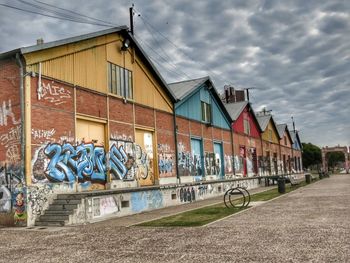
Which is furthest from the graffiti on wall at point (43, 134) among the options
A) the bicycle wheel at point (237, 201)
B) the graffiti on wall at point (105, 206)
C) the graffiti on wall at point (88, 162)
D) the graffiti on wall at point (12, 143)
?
the bicycle wheel at point (237, 201)

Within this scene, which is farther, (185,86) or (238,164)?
(238,164)

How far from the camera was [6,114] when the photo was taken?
1524 cm

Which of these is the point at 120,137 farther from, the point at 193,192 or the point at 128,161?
the point at 193,192

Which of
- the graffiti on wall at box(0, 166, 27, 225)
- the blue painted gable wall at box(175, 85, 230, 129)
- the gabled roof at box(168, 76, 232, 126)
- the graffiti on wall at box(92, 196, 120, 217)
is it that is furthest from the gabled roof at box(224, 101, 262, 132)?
the graffiti on wall at box(0, 166, 27, 225)

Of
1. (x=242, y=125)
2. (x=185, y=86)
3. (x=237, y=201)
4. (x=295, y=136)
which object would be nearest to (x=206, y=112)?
(x=185, y=86)

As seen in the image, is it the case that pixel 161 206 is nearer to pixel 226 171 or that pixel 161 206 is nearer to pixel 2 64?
pixel 2 64

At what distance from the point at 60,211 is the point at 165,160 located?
10.9m

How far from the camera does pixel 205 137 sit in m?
31.0

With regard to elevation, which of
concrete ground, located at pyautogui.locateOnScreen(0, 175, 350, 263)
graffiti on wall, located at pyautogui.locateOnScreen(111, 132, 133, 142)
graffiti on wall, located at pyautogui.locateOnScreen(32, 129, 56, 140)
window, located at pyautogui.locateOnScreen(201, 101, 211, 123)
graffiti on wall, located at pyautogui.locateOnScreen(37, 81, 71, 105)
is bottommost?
concrete ground, located at pyautogui.locateOnScreen(0, 175, 350, 263)

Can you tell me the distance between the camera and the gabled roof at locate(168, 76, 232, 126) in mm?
28403

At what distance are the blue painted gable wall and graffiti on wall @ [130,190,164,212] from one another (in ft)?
26.3

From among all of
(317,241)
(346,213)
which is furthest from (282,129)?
(317,241)

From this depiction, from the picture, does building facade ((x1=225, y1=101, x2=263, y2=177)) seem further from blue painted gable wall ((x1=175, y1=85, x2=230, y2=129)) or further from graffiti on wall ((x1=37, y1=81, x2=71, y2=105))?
graffiti on wall ((x1=37, y1=81, x2=71, y2=105))

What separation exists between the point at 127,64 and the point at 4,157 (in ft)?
30.5
